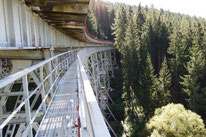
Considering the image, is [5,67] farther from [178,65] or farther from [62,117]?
[178,65]

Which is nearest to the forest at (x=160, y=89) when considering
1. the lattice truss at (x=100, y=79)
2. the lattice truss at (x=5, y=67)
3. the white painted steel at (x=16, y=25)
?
the lattice truss at (x=100, y=79)

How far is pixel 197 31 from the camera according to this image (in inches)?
1144

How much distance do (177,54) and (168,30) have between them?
426 inches

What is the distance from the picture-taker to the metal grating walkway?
8.08 ft

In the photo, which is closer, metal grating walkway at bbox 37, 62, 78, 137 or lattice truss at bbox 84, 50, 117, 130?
metal grating walkway at bbox 37, 62, 78, 137

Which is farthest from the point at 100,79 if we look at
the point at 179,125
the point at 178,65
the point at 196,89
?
the point at 179,125

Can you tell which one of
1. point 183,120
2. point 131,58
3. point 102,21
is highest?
point 102,21

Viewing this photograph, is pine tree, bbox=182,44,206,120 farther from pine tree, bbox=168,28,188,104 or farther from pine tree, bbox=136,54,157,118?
pine tree, bbox=136,54,157,118

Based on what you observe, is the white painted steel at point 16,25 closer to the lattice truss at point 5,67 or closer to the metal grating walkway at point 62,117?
the lattice truss at point 5,67

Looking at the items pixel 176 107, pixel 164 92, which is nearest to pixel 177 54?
pixel 164 92

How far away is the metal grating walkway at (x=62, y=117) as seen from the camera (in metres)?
2.46

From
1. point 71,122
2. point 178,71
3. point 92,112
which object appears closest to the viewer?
point 92,112

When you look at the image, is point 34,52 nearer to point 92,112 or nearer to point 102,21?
point 92,112

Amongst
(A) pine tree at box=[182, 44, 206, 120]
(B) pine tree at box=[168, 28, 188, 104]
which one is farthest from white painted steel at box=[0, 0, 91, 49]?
(B) pine tree at box=[168, 28, 188, 104]
